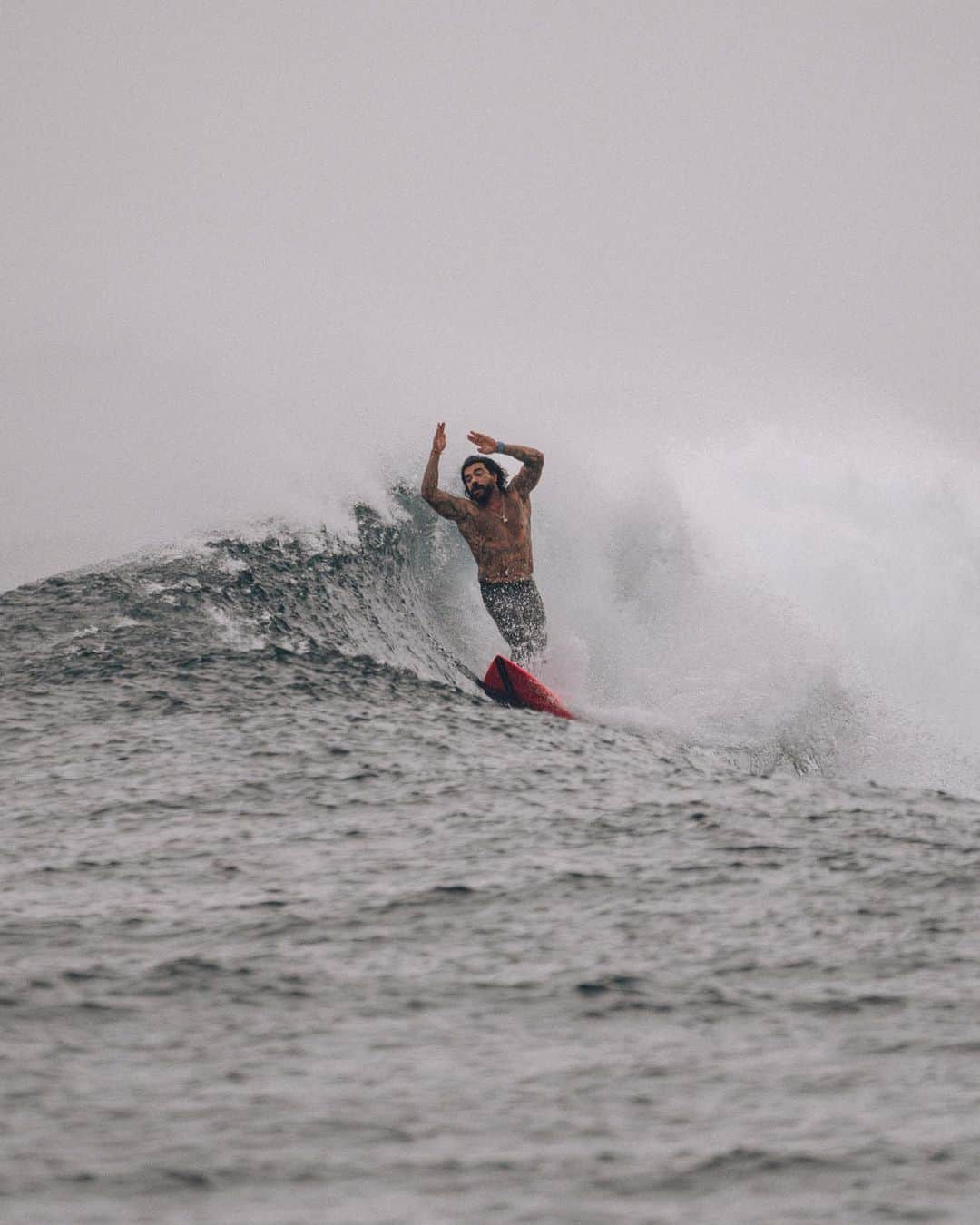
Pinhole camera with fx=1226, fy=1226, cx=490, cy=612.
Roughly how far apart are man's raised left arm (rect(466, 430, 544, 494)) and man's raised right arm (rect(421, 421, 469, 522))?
30 cm

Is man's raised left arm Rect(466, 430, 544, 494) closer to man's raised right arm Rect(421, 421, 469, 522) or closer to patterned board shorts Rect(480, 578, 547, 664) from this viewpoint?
man's raised right arm Rect(421, 421, 469, 522)

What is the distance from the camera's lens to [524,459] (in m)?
9.07

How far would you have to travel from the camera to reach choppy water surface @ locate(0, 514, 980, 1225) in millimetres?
2564

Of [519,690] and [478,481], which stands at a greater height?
[478,481]

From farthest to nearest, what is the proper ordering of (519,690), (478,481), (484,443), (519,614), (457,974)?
(519,614)
(478,481)
(484,443)
(519,690)
(457,974)

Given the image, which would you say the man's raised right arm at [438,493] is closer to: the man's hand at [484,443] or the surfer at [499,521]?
the surfer at [499,521]

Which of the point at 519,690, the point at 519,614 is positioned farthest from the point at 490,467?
the point at 519,690

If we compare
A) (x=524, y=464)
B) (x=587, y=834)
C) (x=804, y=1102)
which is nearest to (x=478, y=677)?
(x=524, y=464)

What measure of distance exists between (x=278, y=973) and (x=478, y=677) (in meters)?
5.75

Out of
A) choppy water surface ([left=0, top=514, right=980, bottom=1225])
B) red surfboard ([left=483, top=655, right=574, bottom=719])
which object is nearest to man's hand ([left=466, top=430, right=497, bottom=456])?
red surfboard ([left=483, top=655, right=574, bottom=719])

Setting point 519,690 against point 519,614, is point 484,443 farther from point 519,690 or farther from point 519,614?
point 519,690

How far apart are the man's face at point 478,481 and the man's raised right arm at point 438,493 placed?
0.37ft

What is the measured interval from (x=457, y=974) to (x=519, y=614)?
5819 mm

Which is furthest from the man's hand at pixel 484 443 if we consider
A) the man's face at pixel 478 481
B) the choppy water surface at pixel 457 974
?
the choppy water surface at pixel 457 974
